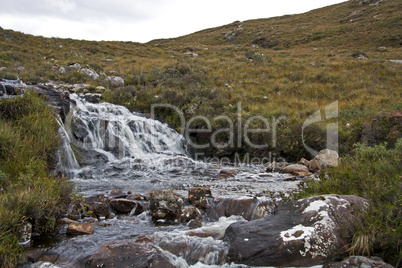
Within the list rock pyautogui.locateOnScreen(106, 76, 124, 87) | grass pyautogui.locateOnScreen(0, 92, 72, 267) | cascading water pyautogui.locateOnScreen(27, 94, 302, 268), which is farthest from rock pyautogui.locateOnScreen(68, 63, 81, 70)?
grass pyautogui.locateOnScreen(0, 92, 72, 267)

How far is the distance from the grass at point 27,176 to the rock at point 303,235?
2939 millimetres

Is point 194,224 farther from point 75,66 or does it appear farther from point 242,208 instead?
point 75,66

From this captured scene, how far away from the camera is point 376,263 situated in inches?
120

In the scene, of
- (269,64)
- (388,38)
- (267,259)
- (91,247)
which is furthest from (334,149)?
(388,38)

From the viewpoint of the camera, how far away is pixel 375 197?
3.95m

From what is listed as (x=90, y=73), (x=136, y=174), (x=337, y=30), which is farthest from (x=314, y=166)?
(x=337, y=30)

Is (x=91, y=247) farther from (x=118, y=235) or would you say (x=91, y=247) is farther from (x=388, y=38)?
(x=388, y=38)

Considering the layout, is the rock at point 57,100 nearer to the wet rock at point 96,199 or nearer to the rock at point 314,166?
the wet rock at point 96,199

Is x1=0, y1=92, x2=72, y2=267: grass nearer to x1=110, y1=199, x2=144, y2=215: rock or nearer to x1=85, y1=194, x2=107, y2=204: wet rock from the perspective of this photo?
x1=85, y1=194, x2=107, y2=204: wet rock

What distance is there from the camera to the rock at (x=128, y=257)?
3541mm

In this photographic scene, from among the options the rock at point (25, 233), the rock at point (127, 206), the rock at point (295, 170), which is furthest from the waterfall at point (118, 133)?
the rock at point (25, 233)

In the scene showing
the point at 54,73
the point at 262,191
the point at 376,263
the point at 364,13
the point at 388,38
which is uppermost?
the point at 364,13

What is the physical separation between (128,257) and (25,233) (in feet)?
5.51

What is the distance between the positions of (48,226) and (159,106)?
10980mm
